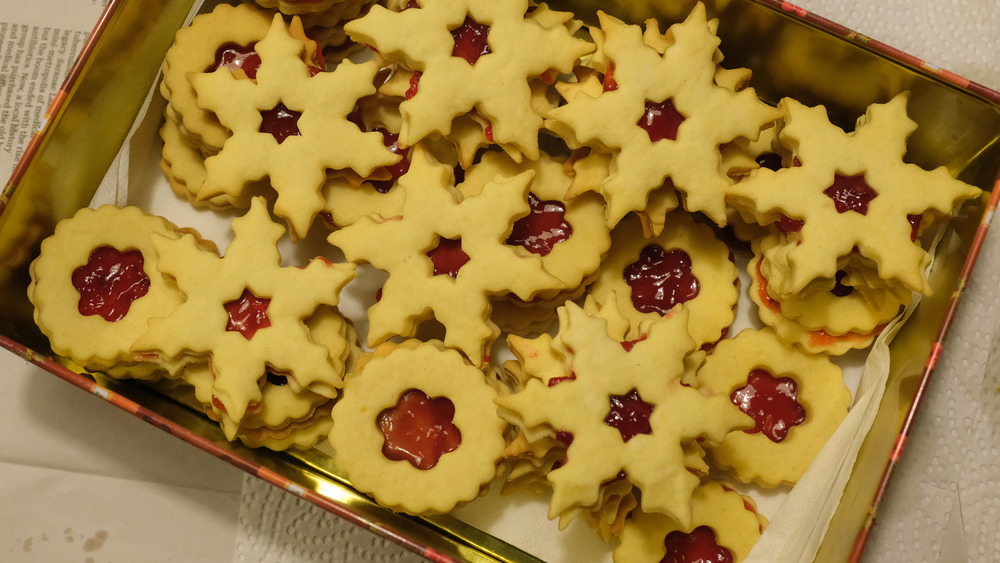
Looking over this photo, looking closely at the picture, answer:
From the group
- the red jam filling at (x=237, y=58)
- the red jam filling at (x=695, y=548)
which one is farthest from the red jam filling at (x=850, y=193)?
the red jam filling at (x=237, y=58)

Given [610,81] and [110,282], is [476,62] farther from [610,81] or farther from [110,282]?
[110,282]

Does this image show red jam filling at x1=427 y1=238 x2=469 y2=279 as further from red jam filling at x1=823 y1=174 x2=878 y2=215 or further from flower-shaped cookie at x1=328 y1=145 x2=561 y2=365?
red jam filling at x1=823 y1=174 x2=878 y2=215

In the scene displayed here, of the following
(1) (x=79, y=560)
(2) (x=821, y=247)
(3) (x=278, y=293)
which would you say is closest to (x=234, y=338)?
(3) (x=278, y=293)

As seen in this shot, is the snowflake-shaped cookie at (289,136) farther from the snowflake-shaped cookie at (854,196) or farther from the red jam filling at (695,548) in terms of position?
the red jam filling at (695,548)

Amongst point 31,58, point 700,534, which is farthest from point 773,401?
point 31,58

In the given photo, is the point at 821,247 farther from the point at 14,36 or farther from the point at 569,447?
the point at 14,36
